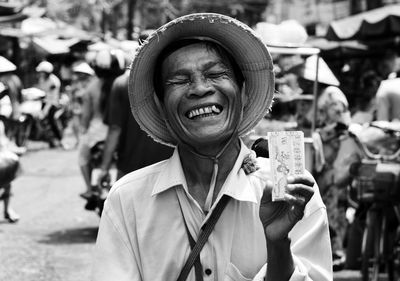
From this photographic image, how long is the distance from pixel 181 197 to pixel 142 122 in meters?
0.45

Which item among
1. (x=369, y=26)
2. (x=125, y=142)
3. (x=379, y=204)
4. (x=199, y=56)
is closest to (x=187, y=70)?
(x=199, y=56)

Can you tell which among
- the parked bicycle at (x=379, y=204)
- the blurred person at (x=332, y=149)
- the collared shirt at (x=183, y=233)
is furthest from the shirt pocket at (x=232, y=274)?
the blurred person at (x=332, y=149)

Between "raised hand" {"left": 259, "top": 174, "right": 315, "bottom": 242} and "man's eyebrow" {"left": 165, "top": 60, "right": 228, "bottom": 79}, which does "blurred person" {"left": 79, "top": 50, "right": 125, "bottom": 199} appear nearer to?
"man's eyebrow" {"left": 165, "top": 60, "right": 228, "bottom": 79}

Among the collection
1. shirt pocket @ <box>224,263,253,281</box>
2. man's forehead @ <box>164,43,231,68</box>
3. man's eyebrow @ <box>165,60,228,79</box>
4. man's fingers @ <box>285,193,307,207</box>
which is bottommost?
shirt pocket @ <box>224,263,253,281</box>

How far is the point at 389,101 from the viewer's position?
845cm

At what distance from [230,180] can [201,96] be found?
0.96 feet

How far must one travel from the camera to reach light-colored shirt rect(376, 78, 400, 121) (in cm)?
840

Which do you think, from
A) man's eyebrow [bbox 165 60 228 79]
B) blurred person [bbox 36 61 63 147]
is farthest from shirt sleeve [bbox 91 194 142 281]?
blurred person [bbox 36 61 63 147]

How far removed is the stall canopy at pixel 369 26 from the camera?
17.1 meters

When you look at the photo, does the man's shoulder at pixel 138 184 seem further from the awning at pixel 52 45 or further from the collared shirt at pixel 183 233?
the awning at pixel 52 45

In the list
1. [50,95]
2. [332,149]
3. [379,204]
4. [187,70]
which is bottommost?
[50,95]

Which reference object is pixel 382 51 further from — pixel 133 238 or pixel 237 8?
pixel 237 8

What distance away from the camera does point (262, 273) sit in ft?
9.37

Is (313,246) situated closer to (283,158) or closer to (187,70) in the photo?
(283,158)
